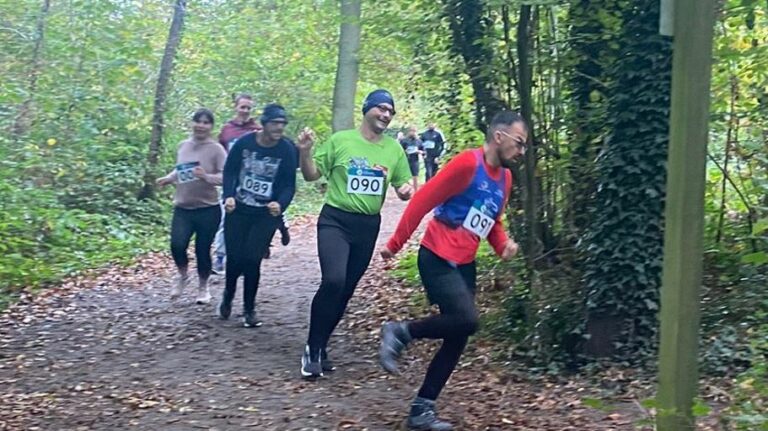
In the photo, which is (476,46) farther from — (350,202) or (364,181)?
(350,202)

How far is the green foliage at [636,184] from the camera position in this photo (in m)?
7.48

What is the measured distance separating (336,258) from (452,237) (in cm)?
143

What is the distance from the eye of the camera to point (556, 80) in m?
8.98

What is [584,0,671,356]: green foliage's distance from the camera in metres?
7.48

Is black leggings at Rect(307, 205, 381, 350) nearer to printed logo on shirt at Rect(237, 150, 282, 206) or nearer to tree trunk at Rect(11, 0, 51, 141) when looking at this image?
printed logo on shirt at Rect(237, 150, 282, 206)

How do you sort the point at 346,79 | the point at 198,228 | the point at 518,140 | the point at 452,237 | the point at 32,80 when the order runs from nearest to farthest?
1. the point at 518,140
2. the point at 452,237
3. the point at 198,228
4. the point at 346,79
5. the point at 32,80

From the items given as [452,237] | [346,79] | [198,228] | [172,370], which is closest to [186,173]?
[198,228]

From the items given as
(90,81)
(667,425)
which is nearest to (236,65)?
(90,81)

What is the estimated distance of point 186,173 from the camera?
1075cm

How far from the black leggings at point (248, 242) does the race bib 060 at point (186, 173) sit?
129 cm

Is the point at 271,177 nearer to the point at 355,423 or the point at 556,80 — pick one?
the point at 556,80

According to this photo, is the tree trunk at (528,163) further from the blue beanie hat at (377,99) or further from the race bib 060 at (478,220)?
the race bib 060 at (478,220)

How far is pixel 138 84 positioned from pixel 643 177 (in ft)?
54.0

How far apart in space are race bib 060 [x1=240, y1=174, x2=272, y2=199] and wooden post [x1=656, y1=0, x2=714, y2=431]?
223 inches
